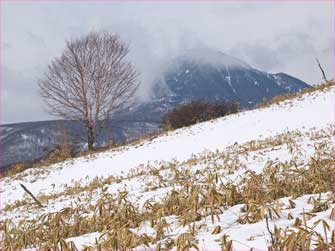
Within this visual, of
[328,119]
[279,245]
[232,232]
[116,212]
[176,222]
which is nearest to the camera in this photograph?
[279,245]

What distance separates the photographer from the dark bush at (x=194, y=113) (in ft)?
96.8

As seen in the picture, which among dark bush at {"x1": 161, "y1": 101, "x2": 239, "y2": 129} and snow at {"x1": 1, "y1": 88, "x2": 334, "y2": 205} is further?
dark bush at {"x1": 161, "y1": 101, "x2": 239, "y2": 129}

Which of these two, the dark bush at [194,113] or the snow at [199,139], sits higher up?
the dark bush at [194,113]

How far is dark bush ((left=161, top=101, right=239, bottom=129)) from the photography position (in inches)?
1162

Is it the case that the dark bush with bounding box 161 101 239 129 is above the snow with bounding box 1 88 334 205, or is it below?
above

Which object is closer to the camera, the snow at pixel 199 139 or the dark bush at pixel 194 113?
the snow at pixel 199 139

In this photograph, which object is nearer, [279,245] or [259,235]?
[279,245]

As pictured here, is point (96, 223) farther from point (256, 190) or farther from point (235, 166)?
point (235, 166)

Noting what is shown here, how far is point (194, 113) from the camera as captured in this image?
2983cm

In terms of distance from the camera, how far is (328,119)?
1739 centimetres

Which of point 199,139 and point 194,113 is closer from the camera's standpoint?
point 199,139

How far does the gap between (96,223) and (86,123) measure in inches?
1094

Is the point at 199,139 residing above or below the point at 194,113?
below

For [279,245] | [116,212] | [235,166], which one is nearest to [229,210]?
[116,212]
